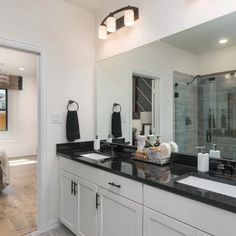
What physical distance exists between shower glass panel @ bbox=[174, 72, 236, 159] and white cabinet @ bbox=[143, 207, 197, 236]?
708 mm

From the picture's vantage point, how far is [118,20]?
235 cm

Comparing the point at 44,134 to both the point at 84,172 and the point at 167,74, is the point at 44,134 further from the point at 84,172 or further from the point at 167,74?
the point at 167,74

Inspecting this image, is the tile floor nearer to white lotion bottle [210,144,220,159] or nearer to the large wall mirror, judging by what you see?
the large wall mirror

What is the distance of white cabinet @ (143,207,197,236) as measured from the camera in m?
1.18

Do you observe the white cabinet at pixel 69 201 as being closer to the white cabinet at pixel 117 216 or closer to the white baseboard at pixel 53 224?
the white baseboard at pixel 53 224

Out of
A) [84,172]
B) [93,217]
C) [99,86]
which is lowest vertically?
[93,217]

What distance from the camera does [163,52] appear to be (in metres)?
2.06

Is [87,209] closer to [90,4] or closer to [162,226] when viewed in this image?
[162,226]

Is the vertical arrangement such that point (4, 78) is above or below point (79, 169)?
above

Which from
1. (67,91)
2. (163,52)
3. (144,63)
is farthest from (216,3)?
(67,91)

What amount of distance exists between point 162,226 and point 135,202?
24 cm

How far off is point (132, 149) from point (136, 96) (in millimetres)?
590

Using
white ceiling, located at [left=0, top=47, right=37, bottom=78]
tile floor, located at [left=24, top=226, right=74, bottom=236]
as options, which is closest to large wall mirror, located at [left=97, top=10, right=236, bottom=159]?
tile floor, located at [left=24, top=226, right=74, bottom=236]

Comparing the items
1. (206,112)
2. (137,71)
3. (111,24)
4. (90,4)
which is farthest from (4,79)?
(206,112)
